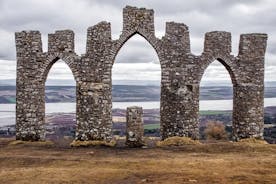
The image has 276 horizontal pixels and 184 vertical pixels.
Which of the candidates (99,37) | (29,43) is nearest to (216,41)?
(99,37)

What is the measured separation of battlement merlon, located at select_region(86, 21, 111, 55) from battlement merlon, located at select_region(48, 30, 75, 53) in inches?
55.1

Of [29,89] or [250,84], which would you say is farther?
[29,89]

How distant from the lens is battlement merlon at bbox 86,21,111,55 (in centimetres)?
3269

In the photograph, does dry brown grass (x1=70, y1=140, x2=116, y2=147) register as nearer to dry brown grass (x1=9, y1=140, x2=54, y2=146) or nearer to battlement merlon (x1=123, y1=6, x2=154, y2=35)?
dry brown grass (x1=9, y1=140, x2=54, y2=146)

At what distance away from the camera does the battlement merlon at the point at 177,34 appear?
107ft

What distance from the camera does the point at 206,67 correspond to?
33.4 meters

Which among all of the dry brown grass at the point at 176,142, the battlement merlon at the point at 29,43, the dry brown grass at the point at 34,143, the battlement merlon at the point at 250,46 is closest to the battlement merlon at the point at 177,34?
the battlement merlon at the point at 250,46

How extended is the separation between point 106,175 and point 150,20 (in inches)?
565

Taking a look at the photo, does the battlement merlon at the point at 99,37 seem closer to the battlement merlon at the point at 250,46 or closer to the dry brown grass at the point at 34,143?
the dry brown grass at the point at 34,143

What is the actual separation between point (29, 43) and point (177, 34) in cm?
1063

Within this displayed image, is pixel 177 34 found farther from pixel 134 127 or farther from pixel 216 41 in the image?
pixel 134 127

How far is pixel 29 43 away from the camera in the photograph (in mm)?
34594

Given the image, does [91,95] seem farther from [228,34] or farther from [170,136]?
[228,34]

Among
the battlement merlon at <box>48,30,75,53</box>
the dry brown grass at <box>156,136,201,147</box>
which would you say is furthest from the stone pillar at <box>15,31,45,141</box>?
the dry brown grass at <box>156,136,201,147</box>
